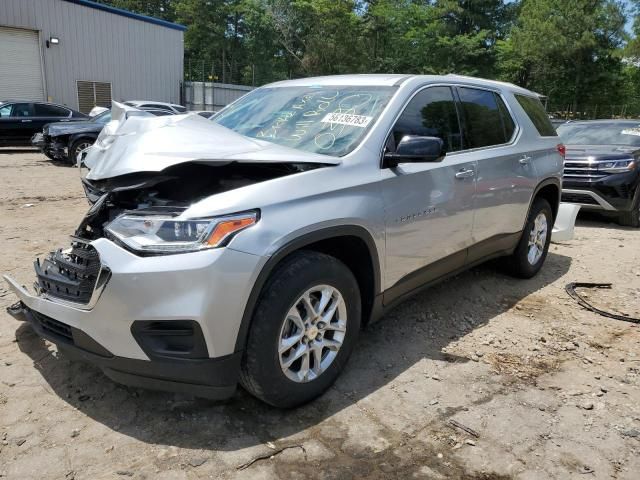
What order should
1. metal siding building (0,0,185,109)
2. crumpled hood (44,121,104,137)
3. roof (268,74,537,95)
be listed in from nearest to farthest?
roof (268,74,537,95)
crumpled hood (44,121,104,137)
metal siding building (0,0,185,109)

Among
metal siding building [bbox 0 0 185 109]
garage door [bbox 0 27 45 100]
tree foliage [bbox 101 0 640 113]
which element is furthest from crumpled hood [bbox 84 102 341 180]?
tree foliage [bbox 101 0 640 113]

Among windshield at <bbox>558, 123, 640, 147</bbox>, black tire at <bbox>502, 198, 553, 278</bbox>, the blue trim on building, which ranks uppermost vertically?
the blue trim on building

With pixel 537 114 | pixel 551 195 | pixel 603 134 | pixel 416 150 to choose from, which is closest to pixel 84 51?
pixel 603 134

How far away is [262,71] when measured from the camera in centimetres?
4247

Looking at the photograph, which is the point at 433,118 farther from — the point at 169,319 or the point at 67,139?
the point at 67,139

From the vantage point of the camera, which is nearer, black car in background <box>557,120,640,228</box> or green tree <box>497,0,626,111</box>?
black car in background <box>557,120,640,228</box>

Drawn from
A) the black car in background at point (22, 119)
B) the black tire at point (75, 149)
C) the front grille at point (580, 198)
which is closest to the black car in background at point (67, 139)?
the black tire at point (75, 149)

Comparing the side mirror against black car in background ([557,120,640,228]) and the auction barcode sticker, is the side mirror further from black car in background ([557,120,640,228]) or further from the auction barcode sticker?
black car in background ([557,120,640,228])

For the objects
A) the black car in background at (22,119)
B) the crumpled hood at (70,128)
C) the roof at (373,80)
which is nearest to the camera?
the roof at (373,80)

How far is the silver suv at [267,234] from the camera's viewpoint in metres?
2.32

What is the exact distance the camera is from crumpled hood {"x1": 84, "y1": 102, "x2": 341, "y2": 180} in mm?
2590

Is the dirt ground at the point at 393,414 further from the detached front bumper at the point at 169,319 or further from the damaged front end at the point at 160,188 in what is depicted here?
the damaged front end at the point at 160,188

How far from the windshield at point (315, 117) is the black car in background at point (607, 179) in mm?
5564

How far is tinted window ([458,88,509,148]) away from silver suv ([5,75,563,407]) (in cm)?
4
